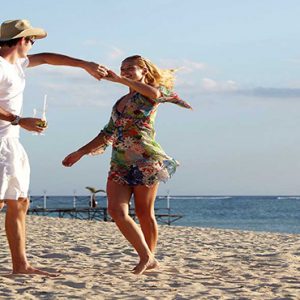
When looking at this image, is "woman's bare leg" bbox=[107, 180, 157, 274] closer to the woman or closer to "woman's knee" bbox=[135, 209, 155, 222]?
the woman

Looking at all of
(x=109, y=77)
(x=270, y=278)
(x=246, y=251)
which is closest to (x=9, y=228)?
(x=109, y=77)

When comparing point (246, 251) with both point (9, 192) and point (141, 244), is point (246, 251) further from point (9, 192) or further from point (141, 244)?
point (9, 192)

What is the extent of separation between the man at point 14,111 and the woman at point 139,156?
64cm

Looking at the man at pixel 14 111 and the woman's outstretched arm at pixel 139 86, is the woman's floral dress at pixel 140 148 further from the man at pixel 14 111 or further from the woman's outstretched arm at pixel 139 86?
the man at pixel 14 111

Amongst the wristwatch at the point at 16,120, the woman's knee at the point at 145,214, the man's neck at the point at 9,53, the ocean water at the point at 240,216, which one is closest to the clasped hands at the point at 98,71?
the man's neck at the point at 9,53

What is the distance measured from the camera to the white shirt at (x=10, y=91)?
5.59 meters

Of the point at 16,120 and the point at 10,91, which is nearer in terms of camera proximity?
the point at 16,120

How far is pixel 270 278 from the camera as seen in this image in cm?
638

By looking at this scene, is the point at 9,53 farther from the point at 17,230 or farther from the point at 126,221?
the point at 126,221

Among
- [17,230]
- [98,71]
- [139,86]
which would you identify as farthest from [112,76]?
[17,230]

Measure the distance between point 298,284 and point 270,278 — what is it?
1.26ft

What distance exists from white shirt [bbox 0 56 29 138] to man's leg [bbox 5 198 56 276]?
523 millimetres

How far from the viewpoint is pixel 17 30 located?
5668 mm

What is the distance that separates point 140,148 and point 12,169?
1129 mm
